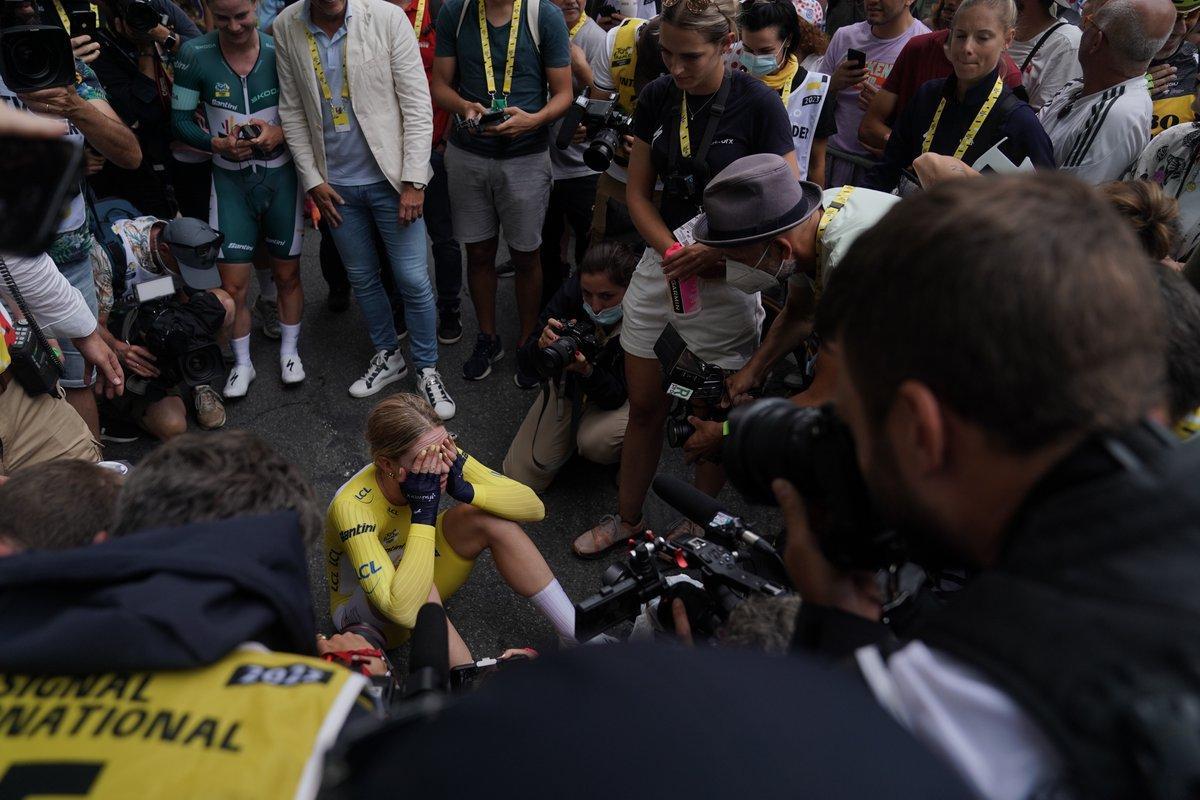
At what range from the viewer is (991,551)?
2.93 feet

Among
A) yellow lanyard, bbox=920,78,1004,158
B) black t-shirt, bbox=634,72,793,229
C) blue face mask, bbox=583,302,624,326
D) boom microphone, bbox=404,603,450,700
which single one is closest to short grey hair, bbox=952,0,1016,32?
yellow lanyard, bbox=920,78,1004,158

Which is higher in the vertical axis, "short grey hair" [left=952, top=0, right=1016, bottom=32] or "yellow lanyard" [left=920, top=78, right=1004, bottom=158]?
"short grey hair" [left=952, top=0, right=1016, bottom=32]

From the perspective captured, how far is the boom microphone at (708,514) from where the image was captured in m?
1.76

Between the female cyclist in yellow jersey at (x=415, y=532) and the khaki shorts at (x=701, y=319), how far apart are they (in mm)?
780

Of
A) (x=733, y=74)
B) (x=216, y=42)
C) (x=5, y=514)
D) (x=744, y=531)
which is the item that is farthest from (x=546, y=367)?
(x=216, y=42)

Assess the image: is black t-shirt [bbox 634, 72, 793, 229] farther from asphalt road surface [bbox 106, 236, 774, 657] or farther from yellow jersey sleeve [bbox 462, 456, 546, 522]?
asphalt road surface [bbox 106, 236, 774, 657]

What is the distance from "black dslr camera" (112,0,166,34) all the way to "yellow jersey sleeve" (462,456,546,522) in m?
2.94

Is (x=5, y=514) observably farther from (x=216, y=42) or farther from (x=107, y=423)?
(x=216, y=42)

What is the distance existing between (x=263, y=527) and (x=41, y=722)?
337 millimetres

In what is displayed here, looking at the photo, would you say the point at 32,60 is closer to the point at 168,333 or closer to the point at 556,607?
the point at 168,333

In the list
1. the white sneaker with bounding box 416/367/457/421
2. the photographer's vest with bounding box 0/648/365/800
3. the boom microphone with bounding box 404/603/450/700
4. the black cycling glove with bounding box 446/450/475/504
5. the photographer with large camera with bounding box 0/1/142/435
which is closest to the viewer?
the photographer's vest with bounding box 0/648/365/800

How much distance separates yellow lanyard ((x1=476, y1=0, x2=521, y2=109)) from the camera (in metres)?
3.89

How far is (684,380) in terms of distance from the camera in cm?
295

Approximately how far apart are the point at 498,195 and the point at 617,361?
4.21 feet
